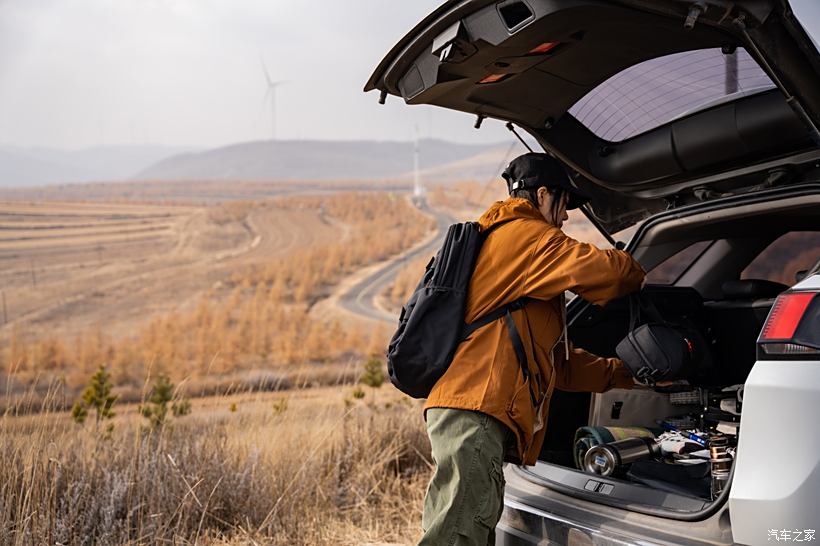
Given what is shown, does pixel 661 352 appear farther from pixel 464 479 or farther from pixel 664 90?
pixel 664 90

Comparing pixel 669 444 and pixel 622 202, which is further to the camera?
pixel 622 202

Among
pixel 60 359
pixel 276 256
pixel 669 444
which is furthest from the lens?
pixel 276 256

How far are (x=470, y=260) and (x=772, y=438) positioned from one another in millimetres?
1105

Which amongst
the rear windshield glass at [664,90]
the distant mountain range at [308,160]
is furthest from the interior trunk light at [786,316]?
the distant mountain range at [308,160]

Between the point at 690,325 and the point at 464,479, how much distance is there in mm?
1468

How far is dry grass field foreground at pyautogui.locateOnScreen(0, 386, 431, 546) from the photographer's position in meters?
4.43

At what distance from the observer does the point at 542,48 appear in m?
2.96

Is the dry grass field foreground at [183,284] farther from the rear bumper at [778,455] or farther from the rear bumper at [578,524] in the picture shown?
the rear bumper at [778,455]

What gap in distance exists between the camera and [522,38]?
107 inches

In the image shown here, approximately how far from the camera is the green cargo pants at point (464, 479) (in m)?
2.81

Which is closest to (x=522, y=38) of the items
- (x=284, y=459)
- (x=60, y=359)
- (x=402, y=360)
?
(x=402, y=360)

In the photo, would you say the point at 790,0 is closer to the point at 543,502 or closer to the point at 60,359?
the point at 543,502

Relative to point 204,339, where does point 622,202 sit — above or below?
above

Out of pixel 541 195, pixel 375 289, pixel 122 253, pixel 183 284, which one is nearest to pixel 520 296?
pixel 541 195
